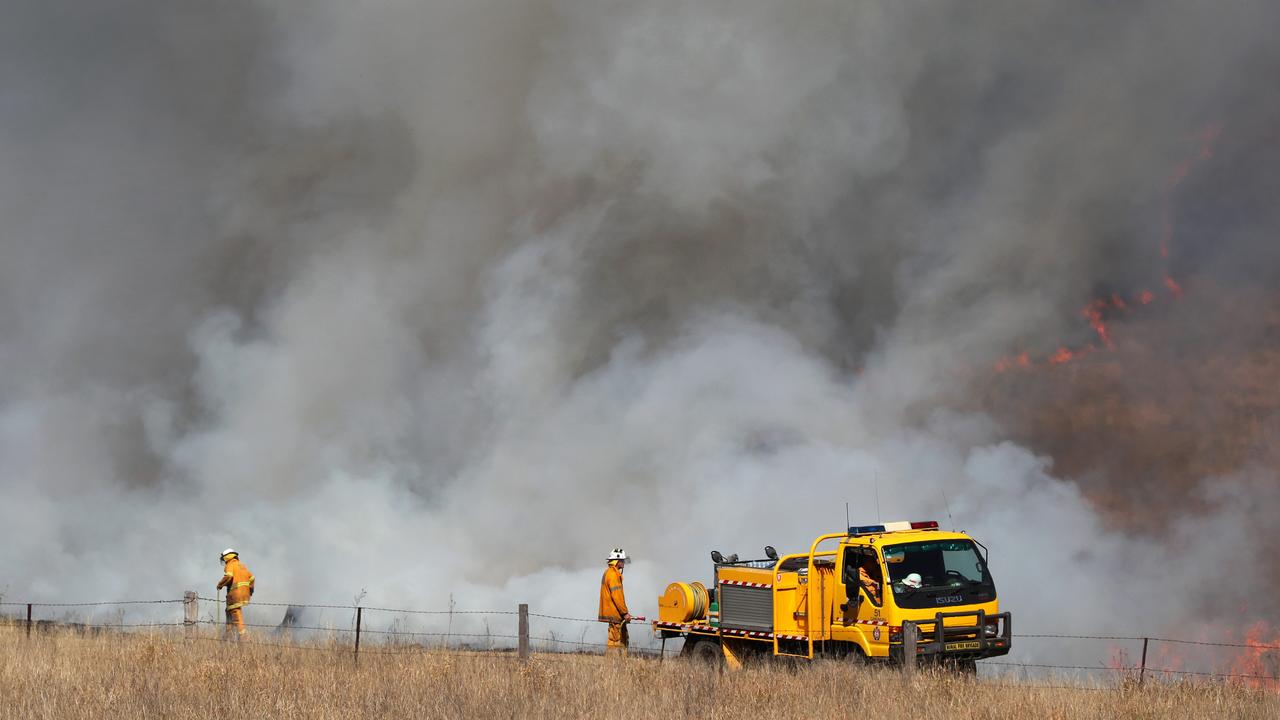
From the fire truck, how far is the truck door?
0.04 feet

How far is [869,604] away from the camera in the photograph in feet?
52.3

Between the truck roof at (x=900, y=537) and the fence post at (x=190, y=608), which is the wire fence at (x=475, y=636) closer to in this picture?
the fence post at (x=190, y=608)

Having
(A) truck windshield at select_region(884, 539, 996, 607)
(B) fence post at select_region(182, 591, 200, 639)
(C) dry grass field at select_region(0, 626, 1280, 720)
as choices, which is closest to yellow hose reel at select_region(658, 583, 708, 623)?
(C) dry grass field at select_region(0, 626, 1280, 720)

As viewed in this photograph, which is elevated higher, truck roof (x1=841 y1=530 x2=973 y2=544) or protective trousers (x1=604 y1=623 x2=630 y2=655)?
truck roof (x1=841 y1=530 x2=973 y2=544)

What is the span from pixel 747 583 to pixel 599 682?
153 inches

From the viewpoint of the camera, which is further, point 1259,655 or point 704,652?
point 1259,655

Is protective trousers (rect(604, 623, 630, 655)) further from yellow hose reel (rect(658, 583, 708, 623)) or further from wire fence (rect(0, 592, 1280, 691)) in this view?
yellow hose reel (rect(658, 583, 708, 623))

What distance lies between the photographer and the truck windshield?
15.9 m

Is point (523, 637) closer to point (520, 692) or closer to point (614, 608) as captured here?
point (614, 608)

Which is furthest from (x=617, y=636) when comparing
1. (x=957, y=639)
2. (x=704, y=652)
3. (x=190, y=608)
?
(x=190, y=608)

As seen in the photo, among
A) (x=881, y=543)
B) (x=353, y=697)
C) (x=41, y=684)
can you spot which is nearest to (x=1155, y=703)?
(x=881, y=543)

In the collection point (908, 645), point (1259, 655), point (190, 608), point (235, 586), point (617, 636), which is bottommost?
point (1259, 655)

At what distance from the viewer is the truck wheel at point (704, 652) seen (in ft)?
58.4

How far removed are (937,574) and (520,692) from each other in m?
6.03
